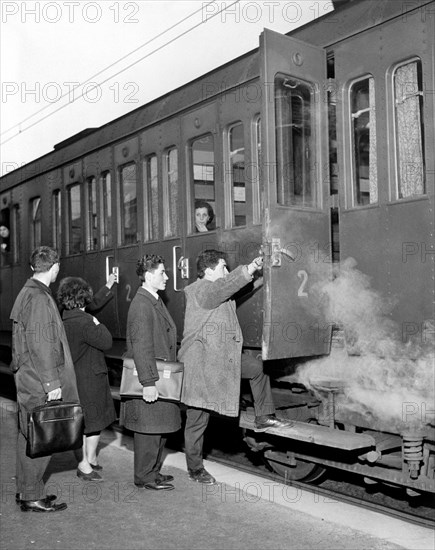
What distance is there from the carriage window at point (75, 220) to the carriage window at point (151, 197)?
6.30 feet

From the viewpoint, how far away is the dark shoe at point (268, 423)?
18.9 feet

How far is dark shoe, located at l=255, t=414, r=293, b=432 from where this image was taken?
5.76 m

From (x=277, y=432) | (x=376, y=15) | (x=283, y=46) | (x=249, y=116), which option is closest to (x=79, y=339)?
(x=277, y=432)

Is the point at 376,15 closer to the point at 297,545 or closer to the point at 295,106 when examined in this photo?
the point at 295,106

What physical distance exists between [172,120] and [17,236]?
5.43 meters

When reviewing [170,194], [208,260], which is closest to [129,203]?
[170,194]

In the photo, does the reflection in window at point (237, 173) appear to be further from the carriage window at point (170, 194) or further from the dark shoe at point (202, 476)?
the dark shoe at point (202, 476)

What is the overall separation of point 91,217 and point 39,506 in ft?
15.5

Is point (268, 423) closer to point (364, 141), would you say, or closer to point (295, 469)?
point (295, 469)

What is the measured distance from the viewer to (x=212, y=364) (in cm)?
579

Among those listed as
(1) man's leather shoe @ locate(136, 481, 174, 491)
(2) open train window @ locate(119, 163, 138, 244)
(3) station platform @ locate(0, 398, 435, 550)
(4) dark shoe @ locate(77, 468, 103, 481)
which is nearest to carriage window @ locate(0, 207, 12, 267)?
(2) open train window @ locate(119, 163, 138, 244)

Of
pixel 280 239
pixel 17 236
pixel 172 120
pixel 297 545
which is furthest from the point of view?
pixel 17 236

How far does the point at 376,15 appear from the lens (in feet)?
17.2

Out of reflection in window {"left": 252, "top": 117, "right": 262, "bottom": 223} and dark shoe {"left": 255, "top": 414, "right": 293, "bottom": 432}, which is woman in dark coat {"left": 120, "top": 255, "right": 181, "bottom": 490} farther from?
reflection in window {"left": 252, "top": 117, "right": 262, "bottom": 223}
